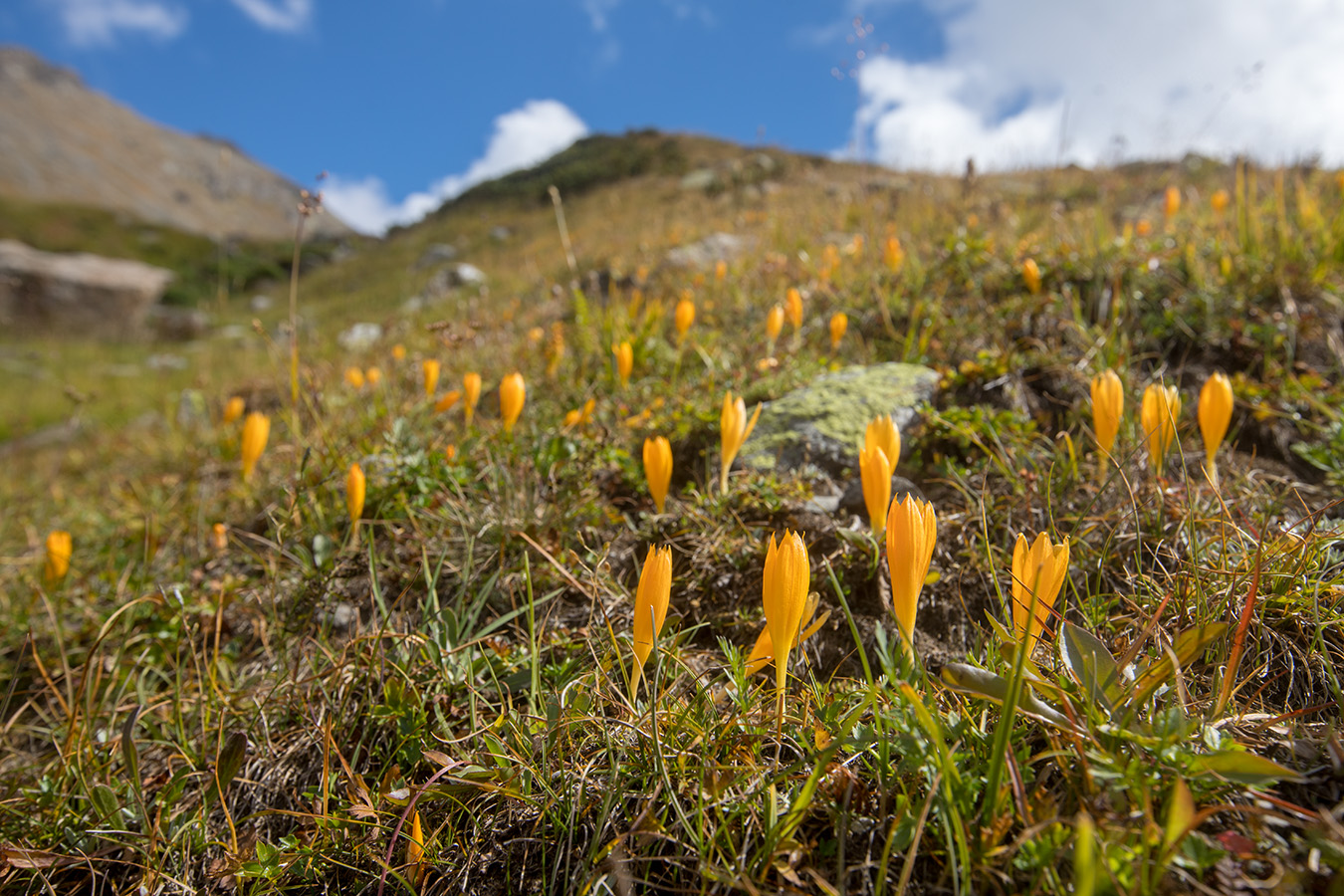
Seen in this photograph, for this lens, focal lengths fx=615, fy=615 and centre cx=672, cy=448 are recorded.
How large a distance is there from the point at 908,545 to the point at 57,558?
9.53 feet

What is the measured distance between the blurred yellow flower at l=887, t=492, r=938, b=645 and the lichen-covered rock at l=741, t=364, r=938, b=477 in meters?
1.11

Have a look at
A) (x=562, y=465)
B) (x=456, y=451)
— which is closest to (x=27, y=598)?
(x=456, y=451)

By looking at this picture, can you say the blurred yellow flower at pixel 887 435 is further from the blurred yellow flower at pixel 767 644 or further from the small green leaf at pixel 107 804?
the small green leaf at pixel 107 804

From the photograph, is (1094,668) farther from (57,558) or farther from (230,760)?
(57,558)

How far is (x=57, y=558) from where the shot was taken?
2.24 metres

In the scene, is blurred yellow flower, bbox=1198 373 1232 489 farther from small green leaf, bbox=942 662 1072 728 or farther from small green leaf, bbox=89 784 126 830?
small green leaf, bbox=89 784 126 830

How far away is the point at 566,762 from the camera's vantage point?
114 cm

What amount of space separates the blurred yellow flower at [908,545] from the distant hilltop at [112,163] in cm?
4840

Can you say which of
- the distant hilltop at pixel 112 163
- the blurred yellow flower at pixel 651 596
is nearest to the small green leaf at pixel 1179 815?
the blurred yellow flower at pixel 651 596

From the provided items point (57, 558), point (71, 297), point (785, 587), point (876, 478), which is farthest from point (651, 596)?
point (71, 297)

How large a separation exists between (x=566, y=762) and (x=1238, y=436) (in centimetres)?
256

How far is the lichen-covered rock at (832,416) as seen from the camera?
2180 millimetres

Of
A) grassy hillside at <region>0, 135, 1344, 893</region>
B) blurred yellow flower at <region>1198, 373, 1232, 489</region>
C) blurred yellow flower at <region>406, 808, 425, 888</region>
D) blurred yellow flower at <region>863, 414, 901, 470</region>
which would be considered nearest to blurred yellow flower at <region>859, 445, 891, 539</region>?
blurred yellow flower at <region>863, 414, 901, 470</region>

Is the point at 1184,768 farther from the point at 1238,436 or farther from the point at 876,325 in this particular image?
Answer: the point at 876,325
